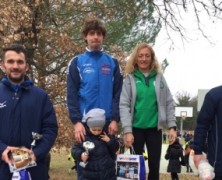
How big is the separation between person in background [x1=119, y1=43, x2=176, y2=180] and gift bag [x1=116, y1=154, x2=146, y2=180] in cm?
21

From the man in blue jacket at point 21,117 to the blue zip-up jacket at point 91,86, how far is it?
21.1 inches

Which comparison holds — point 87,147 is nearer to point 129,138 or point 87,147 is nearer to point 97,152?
point 97,152

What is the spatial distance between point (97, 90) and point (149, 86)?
2.22 feet

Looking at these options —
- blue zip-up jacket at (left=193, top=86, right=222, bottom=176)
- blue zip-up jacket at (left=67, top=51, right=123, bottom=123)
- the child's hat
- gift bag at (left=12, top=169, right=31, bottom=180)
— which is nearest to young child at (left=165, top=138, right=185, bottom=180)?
blue zip-up jacket at (left=67, top=51, right=123, bottom=123)

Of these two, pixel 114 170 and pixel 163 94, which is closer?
pixel 114 170

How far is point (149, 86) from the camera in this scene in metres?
5.21

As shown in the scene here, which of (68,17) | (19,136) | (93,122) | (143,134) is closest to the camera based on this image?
(19,136)

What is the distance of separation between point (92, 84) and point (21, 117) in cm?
100

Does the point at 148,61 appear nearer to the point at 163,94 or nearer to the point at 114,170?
the point at 163,94

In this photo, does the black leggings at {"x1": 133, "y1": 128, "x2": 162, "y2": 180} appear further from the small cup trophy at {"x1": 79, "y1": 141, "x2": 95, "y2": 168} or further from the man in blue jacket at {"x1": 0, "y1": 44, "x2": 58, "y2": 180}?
the man in blue jacket at {"x1": 0, "y1": 44, "x2": 58, "y2": 180}

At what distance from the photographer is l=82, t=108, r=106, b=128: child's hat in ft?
15.5

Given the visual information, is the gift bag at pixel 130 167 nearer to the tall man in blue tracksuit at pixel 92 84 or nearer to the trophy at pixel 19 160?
the tall man in blue tracksuit at pixel 92 84

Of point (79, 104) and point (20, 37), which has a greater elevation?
point (20, 37)

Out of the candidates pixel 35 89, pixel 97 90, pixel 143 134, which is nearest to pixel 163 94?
pixel 143 134
